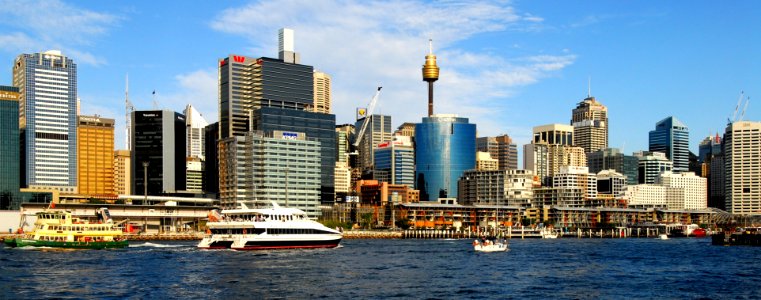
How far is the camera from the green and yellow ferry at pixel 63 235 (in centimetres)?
16100

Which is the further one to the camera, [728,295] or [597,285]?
[597,285]

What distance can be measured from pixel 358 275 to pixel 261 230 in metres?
52.9

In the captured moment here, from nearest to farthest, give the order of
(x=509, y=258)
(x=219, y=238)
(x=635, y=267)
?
(x=635, y=267) → (x=509, y=258) → (x=219, y=238)

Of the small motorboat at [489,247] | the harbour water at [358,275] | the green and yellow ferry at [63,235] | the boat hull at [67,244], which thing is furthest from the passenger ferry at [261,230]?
the small motorboat at [489,247]

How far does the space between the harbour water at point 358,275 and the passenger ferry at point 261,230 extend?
408 cm

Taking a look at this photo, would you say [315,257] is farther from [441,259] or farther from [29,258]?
[29,258]

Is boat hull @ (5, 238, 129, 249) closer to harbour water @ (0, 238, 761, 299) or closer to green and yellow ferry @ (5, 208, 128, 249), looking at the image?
green and yellow ferry @ (5, 208, 128, 249)

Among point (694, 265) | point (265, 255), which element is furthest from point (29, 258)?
point (694, 265)

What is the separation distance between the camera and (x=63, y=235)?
161 meters

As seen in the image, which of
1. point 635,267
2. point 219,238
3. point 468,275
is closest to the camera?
point 468,275

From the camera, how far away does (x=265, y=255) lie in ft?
492

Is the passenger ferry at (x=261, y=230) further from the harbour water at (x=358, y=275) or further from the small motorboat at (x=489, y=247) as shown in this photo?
the small motorboat at (x=489, y=247)

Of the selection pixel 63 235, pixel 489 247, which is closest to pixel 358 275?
pixel 489 247

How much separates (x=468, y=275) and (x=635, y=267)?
32.6m
